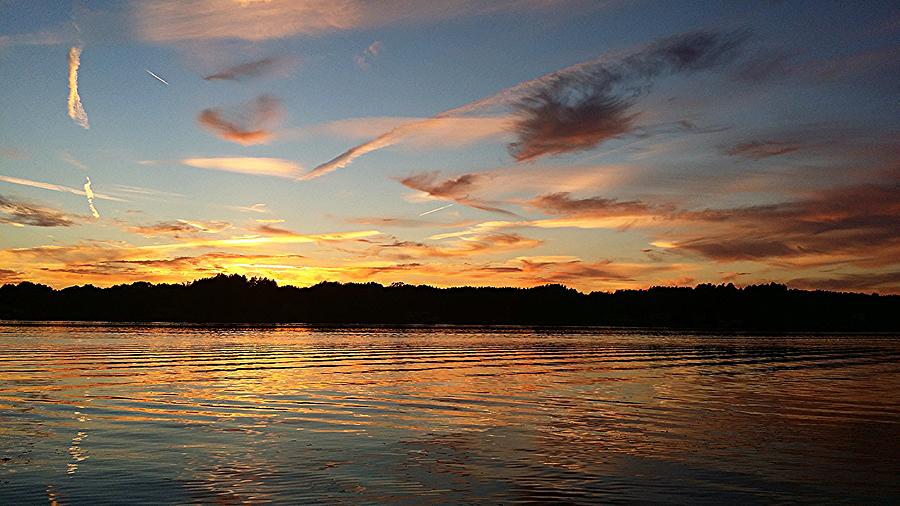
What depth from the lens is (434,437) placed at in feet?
78.8

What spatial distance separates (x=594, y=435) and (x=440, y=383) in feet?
59.3

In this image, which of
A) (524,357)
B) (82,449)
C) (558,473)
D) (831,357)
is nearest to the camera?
(558,473)

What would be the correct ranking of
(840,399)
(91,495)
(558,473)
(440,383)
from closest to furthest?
(91,495), (558,473), (840,399), (440,383)

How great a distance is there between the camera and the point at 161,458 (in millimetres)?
19906

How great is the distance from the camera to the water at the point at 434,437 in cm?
1717

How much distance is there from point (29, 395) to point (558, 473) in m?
24.5

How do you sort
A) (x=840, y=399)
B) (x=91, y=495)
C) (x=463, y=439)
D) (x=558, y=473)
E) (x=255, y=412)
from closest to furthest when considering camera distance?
(x=91, y=495), (x=558, y=473), (x=463, y=439), (x=255, y=412), (x=840, y=399)

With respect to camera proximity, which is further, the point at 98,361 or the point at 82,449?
the point at 98,361

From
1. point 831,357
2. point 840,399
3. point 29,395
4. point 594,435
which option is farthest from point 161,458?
point 831,357

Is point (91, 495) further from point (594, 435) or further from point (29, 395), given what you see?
point (29, 395)

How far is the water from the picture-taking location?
17.2 meters

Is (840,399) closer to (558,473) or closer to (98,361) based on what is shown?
(558,473)

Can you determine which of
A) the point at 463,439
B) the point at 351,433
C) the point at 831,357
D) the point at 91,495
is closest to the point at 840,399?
the point at 463,439

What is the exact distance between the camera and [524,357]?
6769 cm
